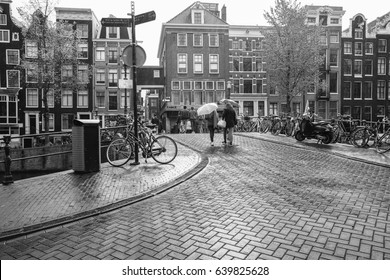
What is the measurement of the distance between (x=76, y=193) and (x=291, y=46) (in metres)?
23.3

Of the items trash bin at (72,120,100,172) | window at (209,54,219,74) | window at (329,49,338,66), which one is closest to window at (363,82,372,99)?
window at (329,49,338,66)

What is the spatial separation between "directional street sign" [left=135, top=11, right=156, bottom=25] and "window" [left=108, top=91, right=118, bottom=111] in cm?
3224

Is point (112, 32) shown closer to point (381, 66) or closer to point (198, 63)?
point (198, 63)

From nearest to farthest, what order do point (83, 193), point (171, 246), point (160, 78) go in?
point (171, 246) → point (83, 193) → point (160, 78)

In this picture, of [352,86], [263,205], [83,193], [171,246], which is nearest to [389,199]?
[263,205]

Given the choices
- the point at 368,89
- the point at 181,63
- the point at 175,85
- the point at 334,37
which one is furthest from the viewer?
the point at 334,37

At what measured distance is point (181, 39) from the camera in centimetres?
3831

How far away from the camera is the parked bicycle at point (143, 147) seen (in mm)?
7891

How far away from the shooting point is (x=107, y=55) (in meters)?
38.7

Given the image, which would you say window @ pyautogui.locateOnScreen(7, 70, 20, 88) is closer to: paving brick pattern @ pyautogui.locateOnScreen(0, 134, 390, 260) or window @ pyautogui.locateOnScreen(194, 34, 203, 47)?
window @ pyautogui.locateOnScreen(194, 34, 203, 47)

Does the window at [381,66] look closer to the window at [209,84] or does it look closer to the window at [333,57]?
the window at [333,57]

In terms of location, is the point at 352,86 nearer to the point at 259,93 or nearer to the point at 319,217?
the point at 259,93

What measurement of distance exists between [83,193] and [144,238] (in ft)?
7.70

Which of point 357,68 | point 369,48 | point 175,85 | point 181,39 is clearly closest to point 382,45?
point 369,48
